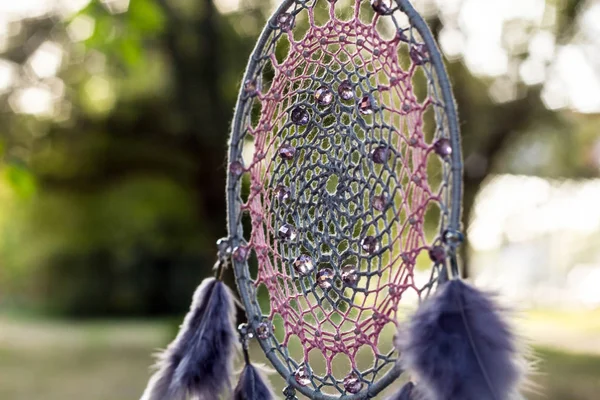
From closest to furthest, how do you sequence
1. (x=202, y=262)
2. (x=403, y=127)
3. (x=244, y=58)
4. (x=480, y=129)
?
1. (x=403, y=127)
2. (x=244, y=58)
3. (x=480, y=129)
4. (x=202, y=262)

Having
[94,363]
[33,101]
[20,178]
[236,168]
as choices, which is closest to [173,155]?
[33,101]

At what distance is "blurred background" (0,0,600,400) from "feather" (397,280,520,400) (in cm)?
283

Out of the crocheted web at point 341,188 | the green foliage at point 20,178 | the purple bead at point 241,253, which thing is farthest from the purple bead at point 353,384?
the green foliage at point 20,178

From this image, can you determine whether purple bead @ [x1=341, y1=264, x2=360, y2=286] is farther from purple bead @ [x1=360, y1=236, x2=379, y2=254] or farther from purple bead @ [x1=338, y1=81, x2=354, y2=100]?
purple bead @ [x1=338, y1=81, x2=354, y2=100]

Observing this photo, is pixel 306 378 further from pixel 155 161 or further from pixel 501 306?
pixel 155 161

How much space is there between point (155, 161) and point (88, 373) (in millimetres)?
1579

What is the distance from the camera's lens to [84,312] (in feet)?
21.3

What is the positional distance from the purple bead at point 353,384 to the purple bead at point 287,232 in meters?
0.19

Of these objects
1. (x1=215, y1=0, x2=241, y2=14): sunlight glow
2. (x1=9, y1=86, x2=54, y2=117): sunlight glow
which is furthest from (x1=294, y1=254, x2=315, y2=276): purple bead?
(x1=9, y1=86, x2=54, y2=117): sunlight glow

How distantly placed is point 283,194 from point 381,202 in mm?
159

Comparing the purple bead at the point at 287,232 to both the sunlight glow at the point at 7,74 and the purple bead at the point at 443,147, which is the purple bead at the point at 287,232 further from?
the sunlight glow at the point at 7,74

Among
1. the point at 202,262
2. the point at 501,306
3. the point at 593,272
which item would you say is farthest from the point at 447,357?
the point at 593,272

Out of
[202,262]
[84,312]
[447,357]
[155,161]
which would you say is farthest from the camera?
[84,312]

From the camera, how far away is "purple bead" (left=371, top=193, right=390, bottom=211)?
784 mm
